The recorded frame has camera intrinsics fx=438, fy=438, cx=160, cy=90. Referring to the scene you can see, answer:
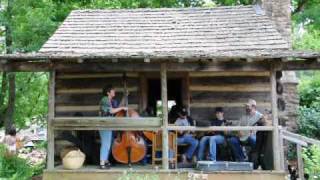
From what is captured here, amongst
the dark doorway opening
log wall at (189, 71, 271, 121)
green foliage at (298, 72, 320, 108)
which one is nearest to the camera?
log wall at (189, 71, 271, 121)

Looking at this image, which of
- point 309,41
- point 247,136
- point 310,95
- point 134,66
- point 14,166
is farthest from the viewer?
point 309,41

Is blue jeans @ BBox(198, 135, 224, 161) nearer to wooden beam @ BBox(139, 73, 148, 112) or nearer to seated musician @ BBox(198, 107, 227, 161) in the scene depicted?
seated musician @ BBox(198, 107, 227, 161)

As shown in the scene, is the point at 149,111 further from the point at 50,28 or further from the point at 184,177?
the point at 50,28

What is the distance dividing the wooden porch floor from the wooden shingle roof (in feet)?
8.94

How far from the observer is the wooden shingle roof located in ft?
35.8

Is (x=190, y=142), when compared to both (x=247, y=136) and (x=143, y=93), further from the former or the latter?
(x=143, y=93)

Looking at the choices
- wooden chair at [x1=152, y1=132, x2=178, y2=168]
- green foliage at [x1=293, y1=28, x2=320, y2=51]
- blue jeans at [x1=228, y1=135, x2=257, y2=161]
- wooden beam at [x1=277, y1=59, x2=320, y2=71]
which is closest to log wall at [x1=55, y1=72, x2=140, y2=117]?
wooden chair at [x1=152, y1=132, x2=178, y2=168]

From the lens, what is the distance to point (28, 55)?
8859mm

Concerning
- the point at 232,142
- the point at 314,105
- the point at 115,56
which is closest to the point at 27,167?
the point at 115,56

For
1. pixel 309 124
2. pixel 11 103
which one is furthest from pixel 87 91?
pixel 309 124

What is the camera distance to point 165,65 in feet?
30.1

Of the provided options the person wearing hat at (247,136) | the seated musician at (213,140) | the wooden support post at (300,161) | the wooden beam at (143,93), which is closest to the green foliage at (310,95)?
the wooden support post at (300,161)

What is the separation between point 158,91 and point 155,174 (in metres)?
3.59

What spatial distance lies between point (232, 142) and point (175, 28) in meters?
4.17
